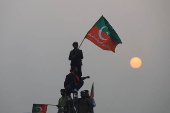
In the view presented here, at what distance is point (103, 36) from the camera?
15000 mm

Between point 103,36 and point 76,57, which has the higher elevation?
point 103,36

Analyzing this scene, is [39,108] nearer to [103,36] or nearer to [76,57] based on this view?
[76,57]

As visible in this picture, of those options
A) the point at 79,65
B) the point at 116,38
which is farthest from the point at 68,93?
the point at 116,38

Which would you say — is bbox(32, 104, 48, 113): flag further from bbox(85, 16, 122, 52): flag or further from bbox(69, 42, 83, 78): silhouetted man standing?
bbox(85, 16, 122, 52): flag

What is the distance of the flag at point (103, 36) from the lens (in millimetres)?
14864

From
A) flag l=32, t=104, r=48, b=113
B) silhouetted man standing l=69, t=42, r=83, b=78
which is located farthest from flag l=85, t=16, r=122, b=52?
flag l=32, t=104, r=48, b=113

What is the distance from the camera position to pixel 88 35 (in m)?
14.9

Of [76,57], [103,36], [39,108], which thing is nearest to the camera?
[76,57]

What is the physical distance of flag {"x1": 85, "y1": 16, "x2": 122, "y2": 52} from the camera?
585 inches

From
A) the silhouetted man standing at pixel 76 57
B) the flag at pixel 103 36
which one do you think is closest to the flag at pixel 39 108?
the silhouetted man standing at pixel 76 57

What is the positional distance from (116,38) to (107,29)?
3.18 feet

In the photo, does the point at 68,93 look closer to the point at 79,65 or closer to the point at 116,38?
the point at 79,65

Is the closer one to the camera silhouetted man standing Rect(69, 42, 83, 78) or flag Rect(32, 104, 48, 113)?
silhouetted man standing Rect(69, 42, 83, 78)

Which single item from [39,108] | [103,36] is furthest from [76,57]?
[39,108]
